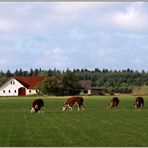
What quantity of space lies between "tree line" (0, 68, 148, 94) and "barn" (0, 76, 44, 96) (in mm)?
746

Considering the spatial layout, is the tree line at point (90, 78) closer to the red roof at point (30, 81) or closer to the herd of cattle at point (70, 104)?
the red roof at point (30, 81)

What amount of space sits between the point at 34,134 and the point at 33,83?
31522 millimetres

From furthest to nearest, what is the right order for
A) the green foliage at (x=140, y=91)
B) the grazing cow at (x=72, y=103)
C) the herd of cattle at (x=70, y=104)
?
the green foliage at (x=140, y=91) < the grazing cow at (x=72, y=103) < the herd of cattle at (x=70, y=104)

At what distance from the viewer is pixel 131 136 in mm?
10531

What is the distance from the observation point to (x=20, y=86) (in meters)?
44.2

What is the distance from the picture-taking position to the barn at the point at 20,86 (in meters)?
42.5

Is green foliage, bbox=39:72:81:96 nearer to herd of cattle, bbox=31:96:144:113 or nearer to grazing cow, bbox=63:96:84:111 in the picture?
herd of cattle, bbox=31:96:144:113

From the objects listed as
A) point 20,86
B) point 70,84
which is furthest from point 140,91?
point 70,84

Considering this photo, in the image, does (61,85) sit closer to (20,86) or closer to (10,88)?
(20,86)

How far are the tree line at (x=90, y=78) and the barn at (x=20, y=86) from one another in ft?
2.45

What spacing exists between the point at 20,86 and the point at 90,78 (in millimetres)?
10333

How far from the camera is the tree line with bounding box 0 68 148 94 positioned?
38.4 metres

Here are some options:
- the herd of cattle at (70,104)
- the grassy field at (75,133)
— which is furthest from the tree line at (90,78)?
the grassy field at (75,133)

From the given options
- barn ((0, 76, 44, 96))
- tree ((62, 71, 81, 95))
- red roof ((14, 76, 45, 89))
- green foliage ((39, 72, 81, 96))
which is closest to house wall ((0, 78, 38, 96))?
barn ((0, 76, 44, 96))
